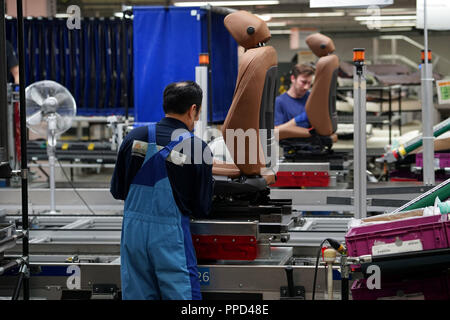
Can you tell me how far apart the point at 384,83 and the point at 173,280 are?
29.9 feet

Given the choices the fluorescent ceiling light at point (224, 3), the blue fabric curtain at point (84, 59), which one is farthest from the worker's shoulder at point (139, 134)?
the blue fabric curtain at point (84, 59)

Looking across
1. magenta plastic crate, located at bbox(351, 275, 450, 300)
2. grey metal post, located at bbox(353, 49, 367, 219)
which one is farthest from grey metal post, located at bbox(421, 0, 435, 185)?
magenta plastic crate, located at bbox(351, 275, 450, 300)

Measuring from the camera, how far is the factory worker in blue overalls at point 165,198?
353 cm

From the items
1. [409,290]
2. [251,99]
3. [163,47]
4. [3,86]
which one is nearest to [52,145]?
[163,47]

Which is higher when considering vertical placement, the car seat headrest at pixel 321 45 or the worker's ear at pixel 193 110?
the car seat headrest at pixel 321 45

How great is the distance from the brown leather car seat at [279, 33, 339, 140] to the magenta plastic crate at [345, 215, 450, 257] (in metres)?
3.62

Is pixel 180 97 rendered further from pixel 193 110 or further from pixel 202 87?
pixel 202 87

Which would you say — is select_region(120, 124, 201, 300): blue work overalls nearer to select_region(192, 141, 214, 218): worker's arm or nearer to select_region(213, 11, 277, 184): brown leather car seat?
select_region(192, 141, 214, 218): worker's arm

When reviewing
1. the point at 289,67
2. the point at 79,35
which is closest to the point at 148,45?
the point at 79,35

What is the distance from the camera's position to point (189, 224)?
3.86 meters

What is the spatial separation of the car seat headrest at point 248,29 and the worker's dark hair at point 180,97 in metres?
0.67

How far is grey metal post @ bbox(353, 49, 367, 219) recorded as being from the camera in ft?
13.6

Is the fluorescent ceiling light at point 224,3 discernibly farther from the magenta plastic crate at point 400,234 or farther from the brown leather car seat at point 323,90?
the magenta plastic crate at point 400,234
